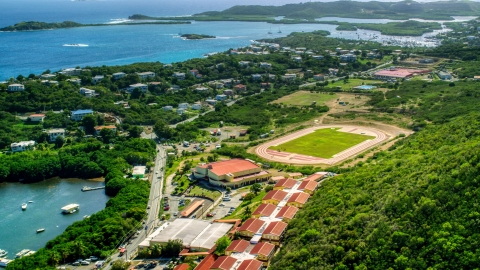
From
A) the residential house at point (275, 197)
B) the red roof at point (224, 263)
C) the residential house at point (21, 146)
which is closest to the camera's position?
the red roof at point (224, 263)

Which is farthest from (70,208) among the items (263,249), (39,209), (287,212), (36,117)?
(36,117)

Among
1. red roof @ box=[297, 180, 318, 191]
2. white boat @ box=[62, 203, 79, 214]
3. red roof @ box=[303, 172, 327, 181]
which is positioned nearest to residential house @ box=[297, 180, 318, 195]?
red roof @ box=[297, 180, 318, 191]

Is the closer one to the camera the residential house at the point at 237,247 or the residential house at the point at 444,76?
the residential house at the point at 237,247

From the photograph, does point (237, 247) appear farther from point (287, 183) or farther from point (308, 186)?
point (287, 183)

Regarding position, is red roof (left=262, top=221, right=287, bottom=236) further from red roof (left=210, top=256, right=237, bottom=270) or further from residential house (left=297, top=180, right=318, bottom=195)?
residential house (left=297, top=180, right=318, bottom=195)

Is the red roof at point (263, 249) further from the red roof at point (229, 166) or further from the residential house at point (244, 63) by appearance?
the residential house at point (244, 63)

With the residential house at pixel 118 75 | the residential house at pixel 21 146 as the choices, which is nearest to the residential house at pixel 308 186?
the residential house at pixel 21 146

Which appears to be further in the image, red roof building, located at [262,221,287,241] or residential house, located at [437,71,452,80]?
residential house, located at [437,71,452,80]

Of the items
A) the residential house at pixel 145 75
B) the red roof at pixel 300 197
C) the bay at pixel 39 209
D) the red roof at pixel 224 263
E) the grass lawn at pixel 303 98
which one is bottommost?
the bay at pixel 39 209
